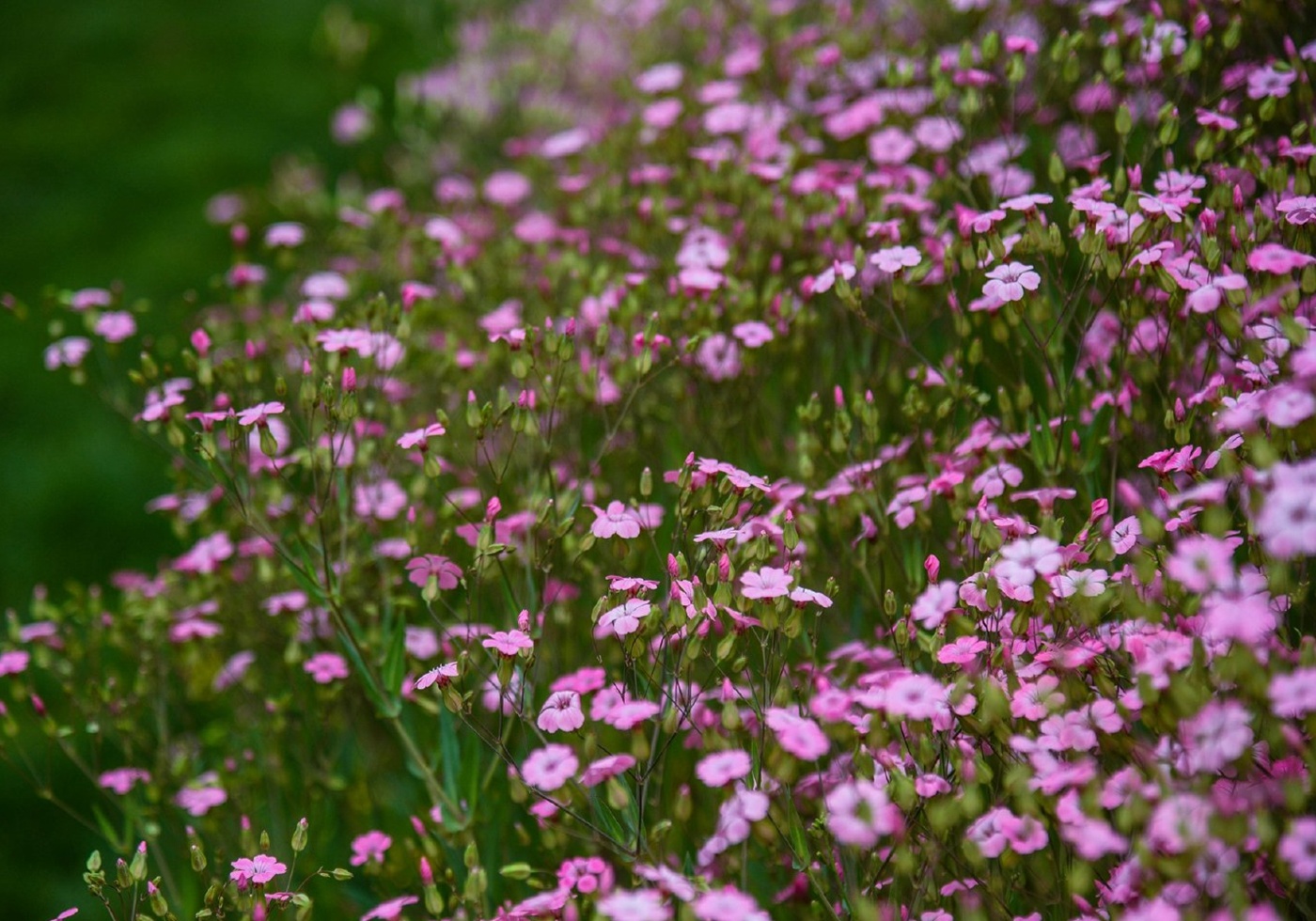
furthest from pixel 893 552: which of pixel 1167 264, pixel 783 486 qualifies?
pixel 1167 264

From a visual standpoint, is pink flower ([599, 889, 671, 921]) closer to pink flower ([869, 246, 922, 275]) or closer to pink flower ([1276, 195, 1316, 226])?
pink flower ([869, 246, 922, 275])

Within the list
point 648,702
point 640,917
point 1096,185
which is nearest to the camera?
point 640,917

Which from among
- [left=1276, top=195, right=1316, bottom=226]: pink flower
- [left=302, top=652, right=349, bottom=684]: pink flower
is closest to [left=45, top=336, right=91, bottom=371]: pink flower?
[left=302, top=652, right=349, bottom=684]: pink flower

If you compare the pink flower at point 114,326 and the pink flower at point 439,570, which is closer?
the pink flower at point 439,570

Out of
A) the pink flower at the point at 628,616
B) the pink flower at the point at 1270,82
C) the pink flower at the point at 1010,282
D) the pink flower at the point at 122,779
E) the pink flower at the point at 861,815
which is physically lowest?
the pink flower at the point at 122,779

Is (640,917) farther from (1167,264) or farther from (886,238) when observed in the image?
(886,238)

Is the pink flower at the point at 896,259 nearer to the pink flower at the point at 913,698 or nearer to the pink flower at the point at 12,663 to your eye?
the pink flower at the point at 913,698

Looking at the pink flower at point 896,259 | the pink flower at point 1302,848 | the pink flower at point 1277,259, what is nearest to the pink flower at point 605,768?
the pink flower at point 1302,848

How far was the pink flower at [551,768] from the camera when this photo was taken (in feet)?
6.70

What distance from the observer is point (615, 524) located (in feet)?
8.31

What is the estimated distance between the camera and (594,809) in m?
2.25

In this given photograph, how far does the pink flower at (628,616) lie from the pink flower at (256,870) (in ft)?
2.78

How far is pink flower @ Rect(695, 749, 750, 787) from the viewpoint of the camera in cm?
192

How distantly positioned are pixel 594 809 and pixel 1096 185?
1913mm
